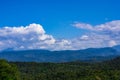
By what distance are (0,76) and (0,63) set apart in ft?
29.8

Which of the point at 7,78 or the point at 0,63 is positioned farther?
the point at 0,63

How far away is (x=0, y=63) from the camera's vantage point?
13012 cm

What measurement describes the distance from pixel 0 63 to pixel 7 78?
32.5 feet

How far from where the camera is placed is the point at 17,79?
127062 millimetres

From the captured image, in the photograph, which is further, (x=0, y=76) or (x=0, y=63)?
(x=0, y=63)

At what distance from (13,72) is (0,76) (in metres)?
7.05

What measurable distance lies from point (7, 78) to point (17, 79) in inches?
223

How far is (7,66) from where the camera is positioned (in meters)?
128

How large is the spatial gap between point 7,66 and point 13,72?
126 inches

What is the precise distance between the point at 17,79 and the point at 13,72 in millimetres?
3094

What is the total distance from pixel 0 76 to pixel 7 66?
722cm

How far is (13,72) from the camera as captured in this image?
12800 centimetres
